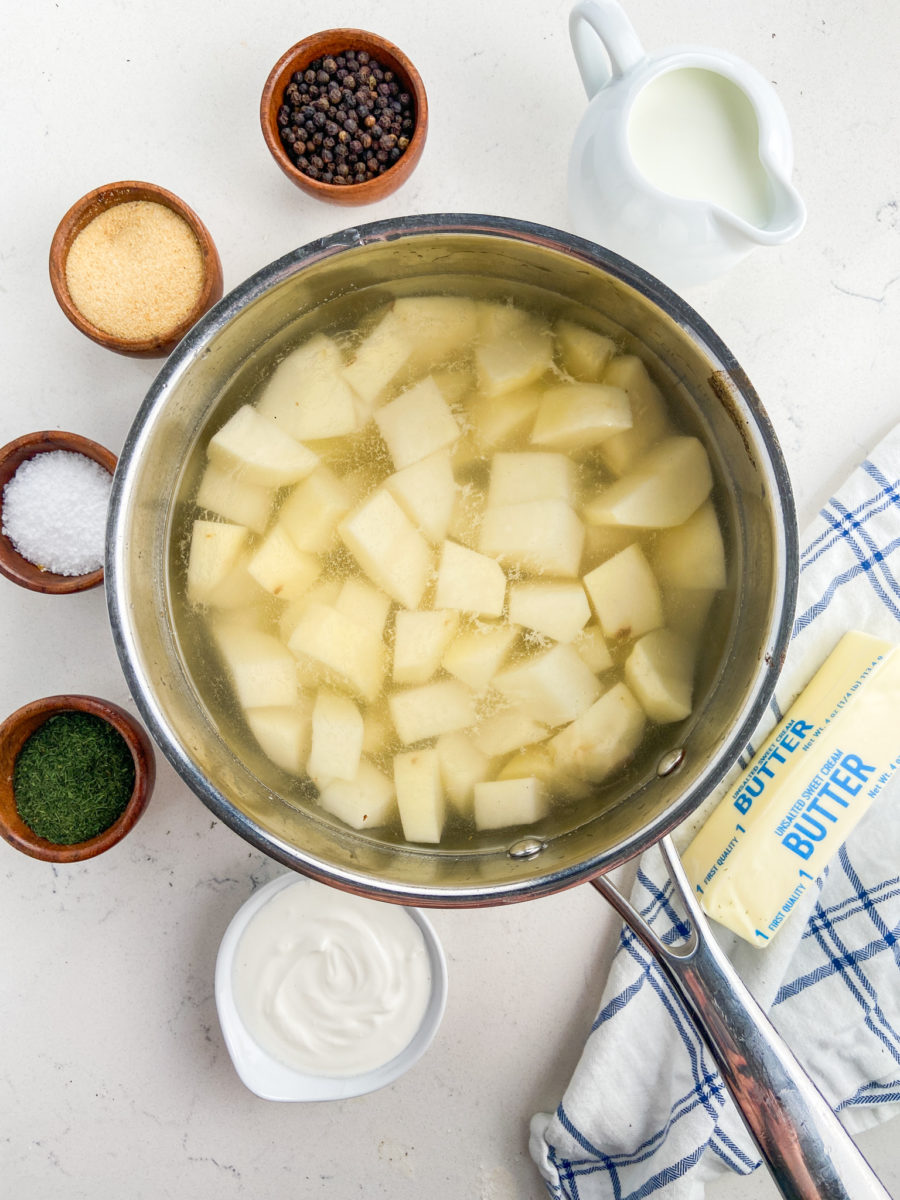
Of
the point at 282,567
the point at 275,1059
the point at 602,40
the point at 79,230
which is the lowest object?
the point at 275,1059

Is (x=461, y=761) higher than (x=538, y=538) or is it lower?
lower

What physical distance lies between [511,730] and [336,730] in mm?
174

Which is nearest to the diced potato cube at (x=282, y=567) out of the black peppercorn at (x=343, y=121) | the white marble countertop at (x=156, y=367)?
the white marble countertop at (x=156, y=367)

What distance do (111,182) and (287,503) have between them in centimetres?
49

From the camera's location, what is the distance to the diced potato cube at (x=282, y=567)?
87 cm

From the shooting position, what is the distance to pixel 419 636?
0.87 metres

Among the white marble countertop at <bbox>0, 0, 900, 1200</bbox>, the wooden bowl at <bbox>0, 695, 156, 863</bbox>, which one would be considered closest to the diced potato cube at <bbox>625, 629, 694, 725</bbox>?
the white marble countertop at <bbox>0, 0, 900, 1200</bbox>

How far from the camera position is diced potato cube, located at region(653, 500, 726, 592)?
875 millimetres

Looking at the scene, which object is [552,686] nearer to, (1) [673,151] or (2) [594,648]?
(2) [594,648]

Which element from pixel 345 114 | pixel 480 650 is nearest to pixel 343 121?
pixel 345 114

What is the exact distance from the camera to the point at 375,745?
0.88 m

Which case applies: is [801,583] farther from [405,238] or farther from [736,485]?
[405,238]

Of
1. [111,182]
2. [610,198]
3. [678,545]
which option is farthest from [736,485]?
[111,182]

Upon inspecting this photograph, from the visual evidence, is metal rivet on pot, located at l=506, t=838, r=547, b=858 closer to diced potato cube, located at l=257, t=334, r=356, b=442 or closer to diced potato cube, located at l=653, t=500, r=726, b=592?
diced potato cube, located at l=653, t=500, r=726, b=592
